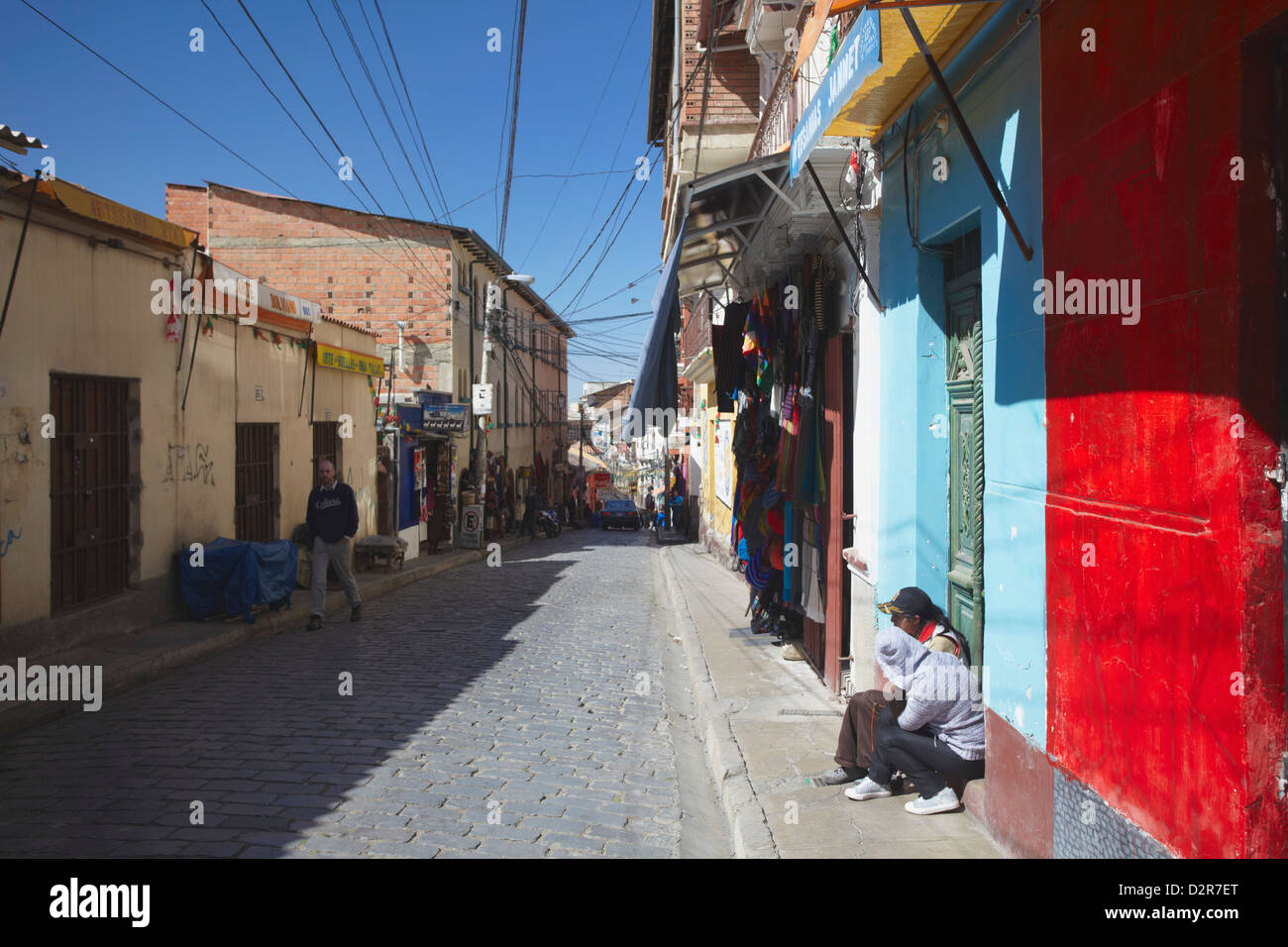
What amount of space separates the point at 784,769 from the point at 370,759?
8.26 feet

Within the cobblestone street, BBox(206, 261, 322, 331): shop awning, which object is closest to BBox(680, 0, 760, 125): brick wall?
BBox(206, 261, 322, 331): shop awning

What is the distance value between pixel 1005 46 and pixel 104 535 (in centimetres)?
867

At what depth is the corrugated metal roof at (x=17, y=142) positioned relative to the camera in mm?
6276

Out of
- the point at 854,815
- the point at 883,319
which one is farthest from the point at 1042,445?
the point at 883,319

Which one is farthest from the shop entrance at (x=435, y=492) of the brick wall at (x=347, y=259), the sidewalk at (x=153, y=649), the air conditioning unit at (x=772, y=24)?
the air conditioning unit at (x=772, y=24)

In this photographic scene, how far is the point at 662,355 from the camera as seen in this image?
24.7 ft

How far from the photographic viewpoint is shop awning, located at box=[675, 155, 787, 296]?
721 cm

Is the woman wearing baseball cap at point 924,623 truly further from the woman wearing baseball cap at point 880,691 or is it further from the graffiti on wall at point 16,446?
the graffiti on wall at point 16,446

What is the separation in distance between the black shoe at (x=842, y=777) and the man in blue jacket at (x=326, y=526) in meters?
6.63

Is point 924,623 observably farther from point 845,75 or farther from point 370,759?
point 370,759

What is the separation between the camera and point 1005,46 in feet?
13.6

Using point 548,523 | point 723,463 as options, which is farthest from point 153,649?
point 548,523

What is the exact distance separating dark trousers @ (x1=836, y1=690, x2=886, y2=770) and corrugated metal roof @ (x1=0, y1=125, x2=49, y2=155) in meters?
6.63

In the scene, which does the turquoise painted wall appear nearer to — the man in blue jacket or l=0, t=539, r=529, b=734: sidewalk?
l=0, t=539, r=529, b=734: sidewalk
